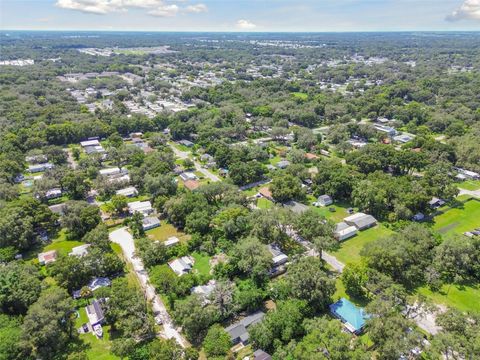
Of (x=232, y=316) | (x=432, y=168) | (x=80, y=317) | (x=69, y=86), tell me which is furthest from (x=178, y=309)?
(x=69, y=86)

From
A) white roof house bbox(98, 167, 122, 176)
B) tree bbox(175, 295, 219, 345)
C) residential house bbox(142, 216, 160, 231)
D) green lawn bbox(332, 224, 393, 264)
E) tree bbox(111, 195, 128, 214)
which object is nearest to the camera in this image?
tree bbox(175, 295, 219, 345)

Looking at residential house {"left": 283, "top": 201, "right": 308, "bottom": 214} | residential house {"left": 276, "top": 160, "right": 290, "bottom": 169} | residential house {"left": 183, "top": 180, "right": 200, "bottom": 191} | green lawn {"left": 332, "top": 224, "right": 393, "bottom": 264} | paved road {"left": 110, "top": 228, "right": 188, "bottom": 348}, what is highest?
residential house {"left": 276, "top": 160, "right": 290, "bottom": 169}

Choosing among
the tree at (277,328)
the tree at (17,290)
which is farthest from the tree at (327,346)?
the tree at (17,290)

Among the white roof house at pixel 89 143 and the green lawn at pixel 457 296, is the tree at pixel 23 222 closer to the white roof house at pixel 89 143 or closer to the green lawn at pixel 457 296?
the white roof house at pixel 89 143

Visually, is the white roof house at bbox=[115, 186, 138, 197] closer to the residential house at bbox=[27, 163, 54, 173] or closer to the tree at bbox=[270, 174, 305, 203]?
the residential house at bbox=[27, 163, 54, 173]

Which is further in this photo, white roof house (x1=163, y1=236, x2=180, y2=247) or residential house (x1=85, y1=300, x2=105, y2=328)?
white roof house (x1=163, y1=236, x2=180, y2=247)

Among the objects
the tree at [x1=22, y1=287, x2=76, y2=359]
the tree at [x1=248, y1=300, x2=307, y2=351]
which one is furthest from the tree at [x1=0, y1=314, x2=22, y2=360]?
the tree at [x1=248, y1=300, x2=307, y2=351]

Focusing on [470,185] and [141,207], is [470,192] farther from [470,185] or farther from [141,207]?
[141,207]

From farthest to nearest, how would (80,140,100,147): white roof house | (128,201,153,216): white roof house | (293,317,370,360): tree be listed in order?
1. (80,140,100,147): white roof house
2. (128,201,153,216): white roof house
3. (293,317,370,360): tree
